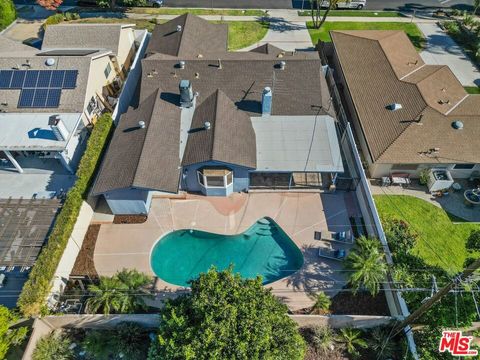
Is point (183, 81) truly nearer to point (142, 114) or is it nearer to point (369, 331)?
point (142, 114)

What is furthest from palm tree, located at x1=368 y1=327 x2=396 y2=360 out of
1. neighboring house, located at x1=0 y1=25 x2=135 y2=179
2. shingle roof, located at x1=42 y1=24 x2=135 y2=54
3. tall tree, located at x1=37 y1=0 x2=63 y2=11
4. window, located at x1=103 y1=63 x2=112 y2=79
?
tall tree, located at x1=37 y1=0 x2=63 y2=11

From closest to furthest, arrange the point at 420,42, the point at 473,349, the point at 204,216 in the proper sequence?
the point at 473,349 → the point at 204,216 → the point at 420,42

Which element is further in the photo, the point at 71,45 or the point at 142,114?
the point at 71,45

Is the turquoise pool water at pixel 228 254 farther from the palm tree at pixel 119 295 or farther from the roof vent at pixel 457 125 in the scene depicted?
the roof vent at pixel 457 125

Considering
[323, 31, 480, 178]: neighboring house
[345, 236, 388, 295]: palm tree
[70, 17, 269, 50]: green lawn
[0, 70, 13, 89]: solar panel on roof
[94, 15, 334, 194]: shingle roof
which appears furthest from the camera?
[70, 17, 269, 50]: green lawn

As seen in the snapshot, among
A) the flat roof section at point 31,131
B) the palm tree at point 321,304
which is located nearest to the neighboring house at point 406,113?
the palm tree at point 321,304

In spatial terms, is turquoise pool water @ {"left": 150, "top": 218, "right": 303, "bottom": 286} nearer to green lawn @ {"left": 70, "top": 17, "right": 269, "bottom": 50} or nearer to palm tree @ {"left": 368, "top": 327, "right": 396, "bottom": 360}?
palm tree @ {"left": 368, "top": 327, "right": 396, "bottom": 360}

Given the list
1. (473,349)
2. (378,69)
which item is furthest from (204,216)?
(378,69)
